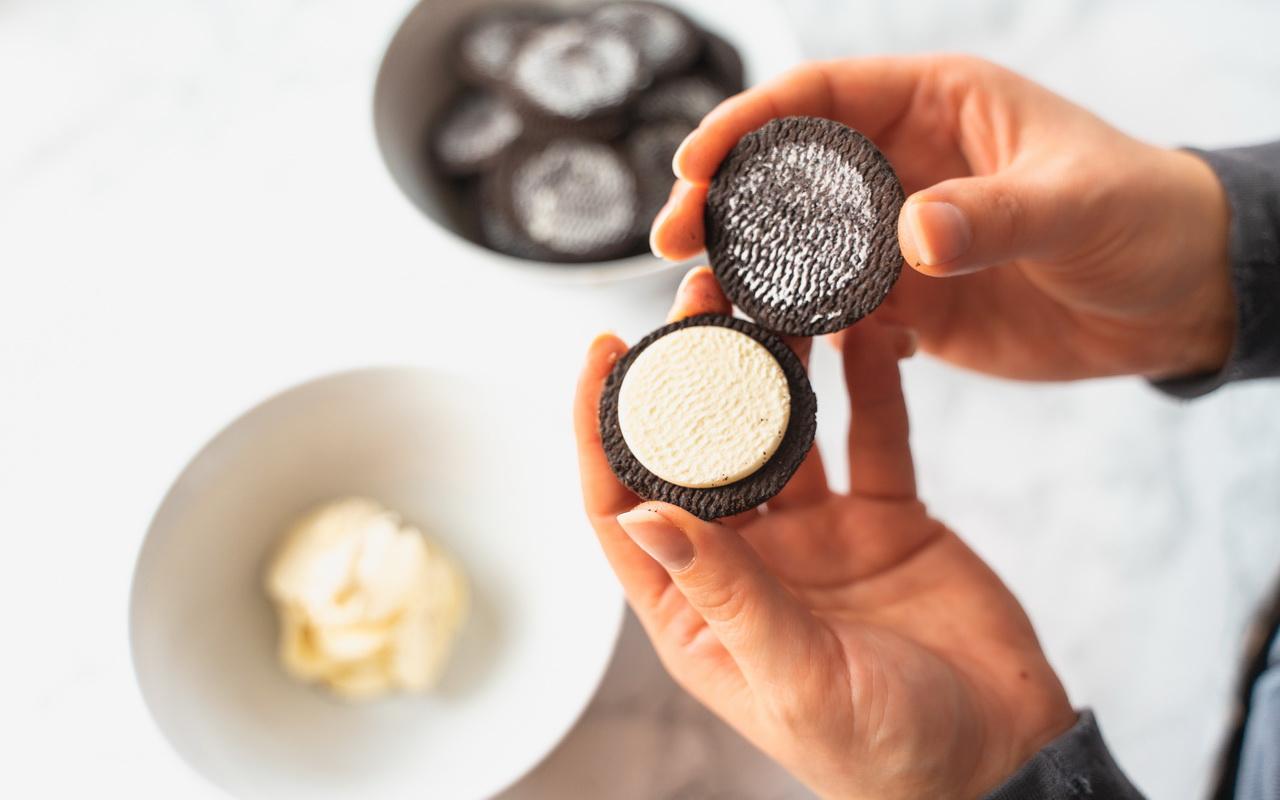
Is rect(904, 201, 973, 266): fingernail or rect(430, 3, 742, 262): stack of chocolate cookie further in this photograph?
rect(430, 3, 742, 262): stack of chocolate cookie

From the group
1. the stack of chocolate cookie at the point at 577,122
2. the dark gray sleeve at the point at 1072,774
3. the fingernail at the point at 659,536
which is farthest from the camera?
the stack of chocolate cookie at the point at 577,122

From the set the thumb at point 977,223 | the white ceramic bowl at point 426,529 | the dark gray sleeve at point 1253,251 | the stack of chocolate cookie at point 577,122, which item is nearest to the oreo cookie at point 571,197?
the stack of chocolate cookie at point 577,122

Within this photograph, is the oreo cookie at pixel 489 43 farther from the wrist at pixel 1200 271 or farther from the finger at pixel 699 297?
the wrist at pixel 1200 271

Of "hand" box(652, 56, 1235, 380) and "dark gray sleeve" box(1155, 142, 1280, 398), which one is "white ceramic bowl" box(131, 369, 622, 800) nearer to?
"hand" box(652, 56, 1235, 380)

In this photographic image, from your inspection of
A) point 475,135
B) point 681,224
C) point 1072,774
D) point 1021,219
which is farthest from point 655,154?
point 1072,774

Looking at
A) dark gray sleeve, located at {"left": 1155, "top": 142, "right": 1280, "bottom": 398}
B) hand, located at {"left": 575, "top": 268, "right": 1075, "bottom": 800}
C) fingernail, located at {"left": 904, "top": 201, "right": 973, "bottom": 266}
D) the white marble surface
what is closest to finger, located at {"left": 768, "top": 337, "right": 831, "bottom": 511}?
hand, located at {"left": 575, "top": 268, "right": 1075, "bottom": 800}

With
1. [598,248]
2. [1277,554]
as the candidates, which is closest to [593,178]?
[598,248]

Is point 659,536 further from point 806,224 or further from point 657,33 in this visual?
point 657,33

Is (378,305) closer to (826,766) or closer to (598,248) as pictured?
(598,248)
